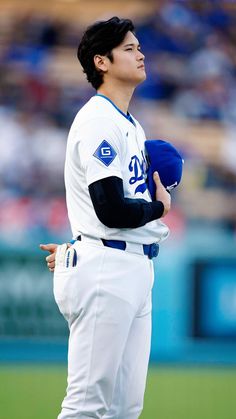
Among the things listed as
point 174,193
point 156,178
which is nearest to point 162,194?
point 156,178

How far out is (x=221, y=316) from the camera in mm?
6895

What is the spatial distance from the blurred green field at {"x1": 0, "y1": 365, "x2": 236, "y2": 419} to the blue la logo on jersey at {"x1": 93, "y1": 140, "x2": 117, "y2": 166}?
2297 mm

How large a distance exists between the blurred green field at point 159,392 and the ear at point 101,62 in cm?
233

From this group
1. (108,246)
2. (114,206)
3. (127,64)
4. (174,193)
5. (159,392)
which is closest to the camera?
(114,206)

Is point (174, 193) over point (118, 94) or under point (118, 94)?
over

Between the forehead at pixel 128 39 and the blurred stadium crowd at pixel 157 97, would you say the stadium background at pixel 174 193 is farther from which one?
the forehead at pixel 128 39

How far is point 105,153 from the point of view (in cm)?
296

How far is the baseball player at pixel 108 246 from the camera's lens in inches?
117

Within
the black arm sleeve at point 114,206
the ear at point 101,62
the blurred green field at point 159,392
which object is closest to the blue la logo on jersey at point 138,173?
the black arm sleeve at point 114,206

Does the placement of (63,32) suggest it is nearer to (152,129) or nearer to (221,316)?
(152,129)

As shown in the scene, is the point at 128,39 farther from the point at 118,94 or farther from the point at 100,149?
the point at 100,149

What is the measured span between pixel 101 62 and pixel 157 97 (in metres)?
5.31

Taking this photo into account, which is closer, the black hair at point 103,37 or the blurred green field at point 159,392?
the black hair at point 103,37

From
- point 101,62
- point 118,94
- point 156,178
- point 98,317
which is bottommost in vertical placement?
point 98,317
